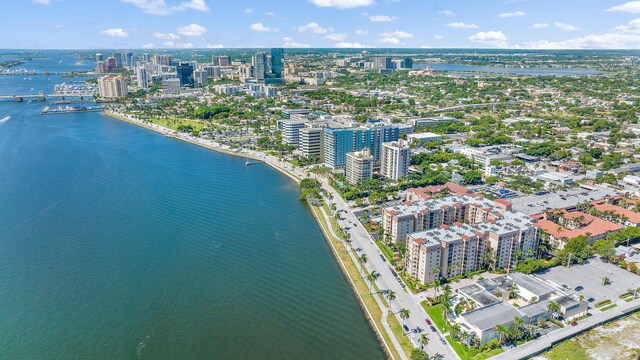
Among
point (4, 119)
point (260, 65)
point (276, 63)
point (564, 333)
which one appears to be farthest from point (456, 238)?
point (276, 63)

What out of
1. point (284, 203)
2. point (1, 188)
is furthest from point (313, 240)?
point (1, 188)

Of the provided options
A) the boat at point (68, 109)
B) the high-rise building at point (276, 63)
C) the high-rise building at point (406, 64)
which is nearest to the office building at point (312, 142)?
the boat at point (68, 109)

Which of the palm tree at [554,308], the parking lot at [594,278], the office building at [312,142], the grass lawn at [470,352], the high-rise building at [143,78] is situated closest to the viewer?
the grass lawn at [470,352]

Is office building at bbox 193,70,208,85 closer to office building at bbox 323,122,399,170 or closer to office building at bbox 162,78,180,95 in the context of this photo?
office building at bbox 162,78,180,95

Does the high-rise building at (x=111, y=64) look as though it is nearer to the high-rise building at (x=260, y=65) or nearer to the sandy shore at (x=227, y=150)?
the high-rise building at (x=260, y=65)

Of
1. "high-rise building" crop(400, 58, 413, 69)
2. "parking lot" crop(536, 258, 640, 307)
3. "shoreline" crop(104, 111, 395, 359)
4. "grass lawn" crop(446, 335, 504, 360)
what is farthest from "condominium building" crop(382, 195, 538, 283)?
"high-rise building" crop(400, 58, 413, 69)

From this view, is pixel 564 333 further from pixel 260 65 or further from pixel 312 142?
pixel 260 65

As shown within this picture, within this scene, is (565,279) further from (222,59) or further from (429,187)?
(222,59)
